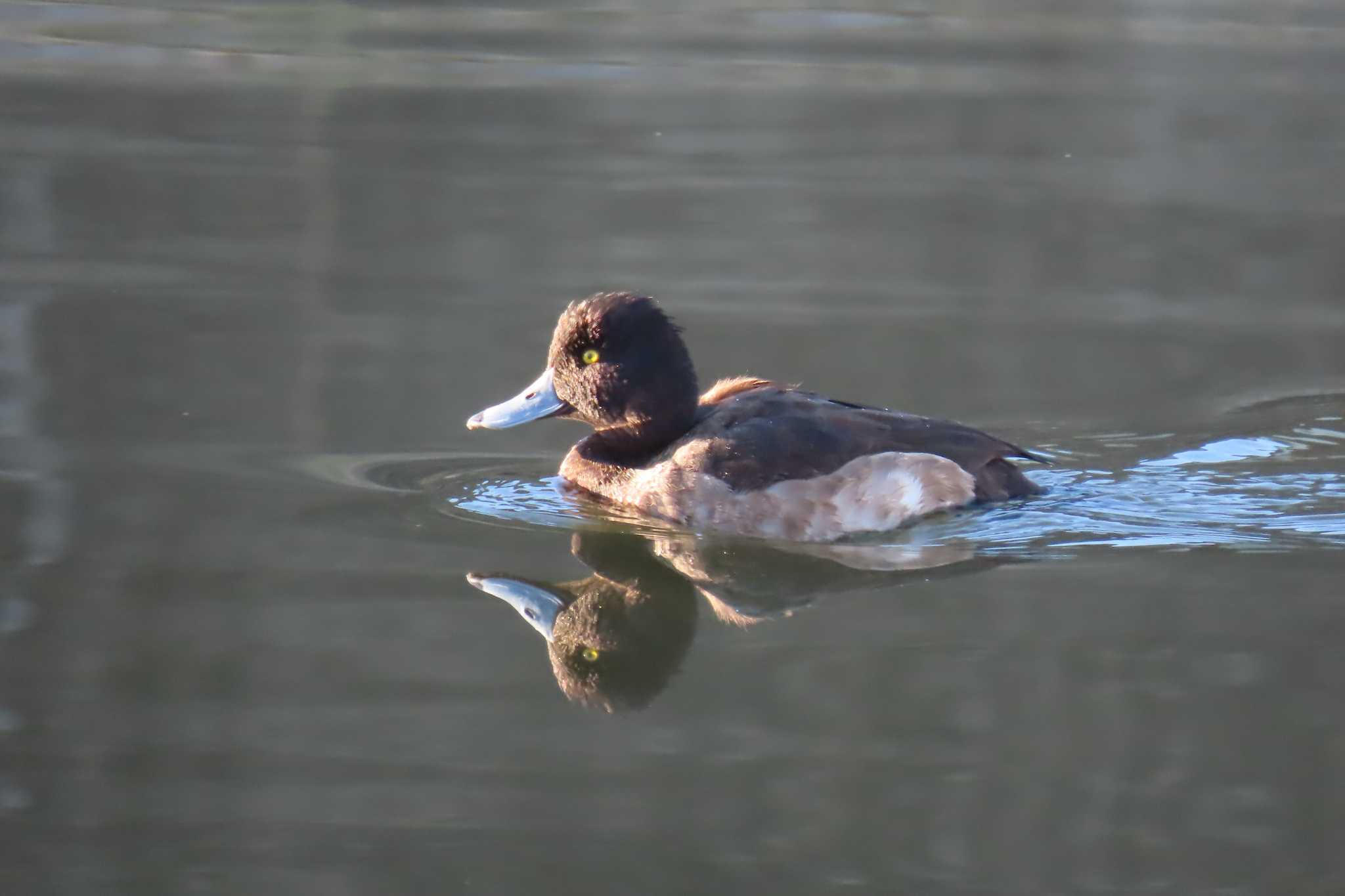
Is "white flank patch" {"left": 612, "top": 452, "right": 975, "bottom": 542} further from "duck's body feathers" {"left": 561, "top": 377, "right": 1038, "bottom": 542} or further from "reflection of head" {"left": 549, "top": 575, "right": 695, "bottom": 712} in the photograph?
"reflection of head" {"left": 549, "top": 575, "right": 695, "bottom": 712}

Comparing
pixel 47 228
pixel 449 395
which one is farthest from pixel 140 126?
pixel 449 395

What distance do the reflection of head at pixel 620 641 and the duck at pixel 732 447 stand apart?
20.6 inches

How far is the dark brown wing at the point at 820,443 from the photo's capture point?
20.5ft

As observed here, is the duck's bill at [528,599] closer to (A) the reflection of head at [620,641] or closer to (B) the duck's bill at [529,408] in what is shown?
(A) the reflection of head at [620,641]

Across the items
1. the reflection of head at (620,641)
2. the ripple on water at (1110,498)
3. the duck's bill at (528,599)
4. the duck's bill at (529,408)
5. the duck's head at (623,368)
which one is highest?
the duck's head at (623,368)

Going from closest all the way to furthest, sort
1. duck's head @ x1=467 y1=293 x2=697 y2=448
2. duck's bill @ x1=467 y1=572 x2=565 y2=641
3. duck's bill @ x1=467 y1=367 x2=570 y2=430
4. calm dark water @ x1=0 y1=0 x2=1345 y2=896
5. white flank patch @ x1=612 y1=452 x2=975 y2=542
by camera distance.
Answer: calm dark water @ x1=0 y1=0 x2=1345 y2=896 → duck's bill @ x1=467 y1=572 x2=565 y2=641 → white flank patch @ x1=612 y1=452 x2=975 y2=542 → duck's head @ x1=467 y1=293 x2=697 y2=448 → duck's bill @ x1=467 y1=367 x2=570 y2=430

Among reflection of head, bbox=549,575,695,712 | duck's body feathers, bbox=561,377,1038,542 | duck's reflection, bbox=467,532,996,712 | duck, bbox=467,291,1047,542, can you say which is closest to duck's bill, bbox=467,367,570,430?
duck, bbox=467,291,1047,542

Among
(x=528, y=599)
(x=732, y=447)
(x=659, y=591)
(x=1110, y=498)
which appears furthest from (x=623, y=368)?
(x=1110, y=498)

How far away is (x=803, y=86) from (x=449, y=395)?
8.71 m

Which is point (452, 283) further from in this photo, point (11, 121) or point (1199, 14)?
point (1199, 14)

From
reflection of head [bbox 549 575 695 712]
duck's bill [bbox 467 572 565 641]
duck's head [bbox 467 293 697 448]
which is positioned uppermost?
duck's head [bbox 467 293 697 448]

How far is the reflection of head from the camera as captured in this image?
5.01 metres

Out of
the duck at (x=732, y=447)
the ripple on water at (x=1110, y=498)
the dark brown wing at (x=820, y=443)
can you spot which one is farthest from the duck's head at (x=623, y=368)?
the ripple on water at (x=1110, y=498)

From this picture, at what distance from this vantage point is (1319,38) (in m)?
19.1
